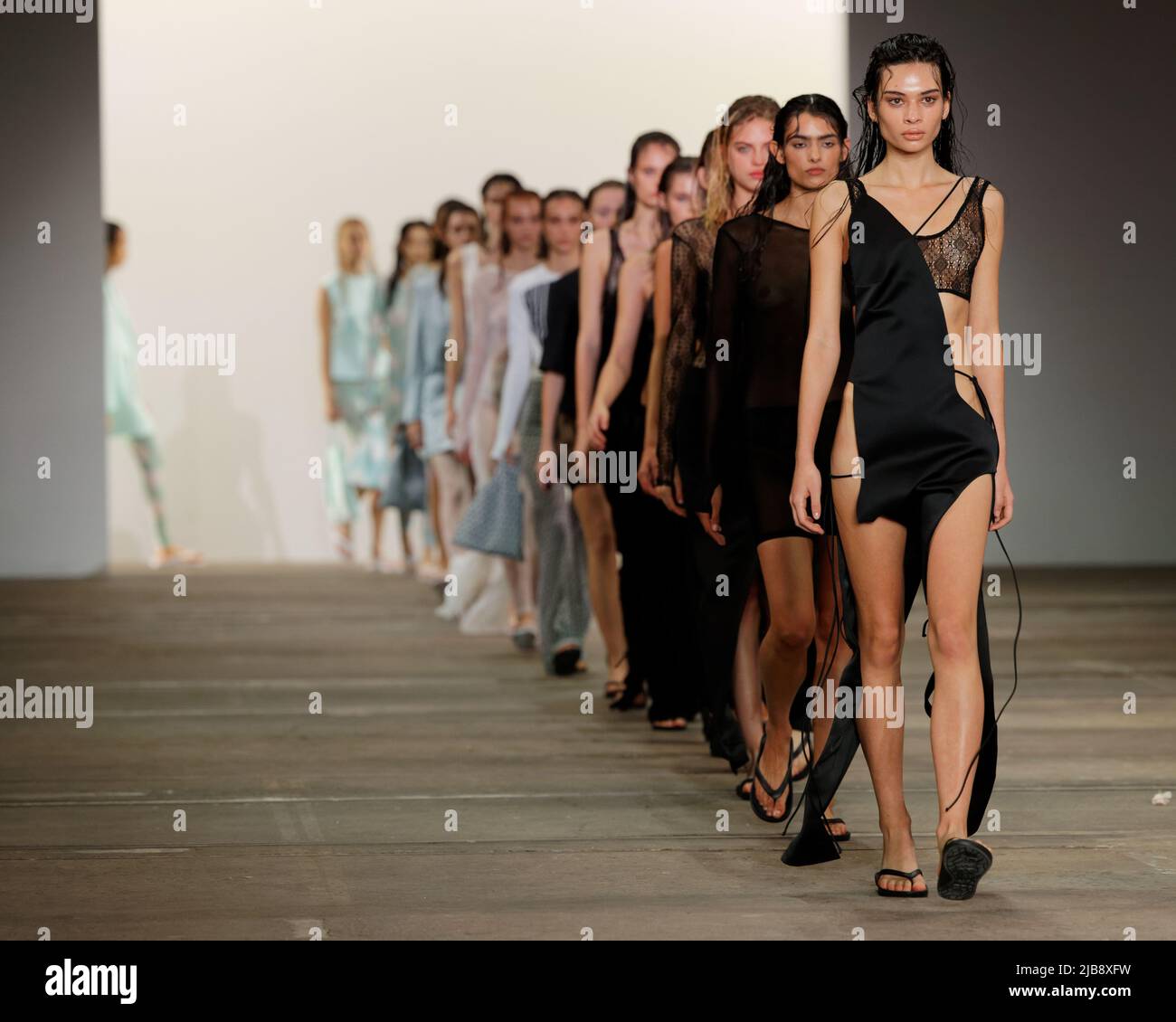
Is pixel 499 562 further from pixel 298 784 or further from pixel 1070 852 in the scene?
pixel 1070 852

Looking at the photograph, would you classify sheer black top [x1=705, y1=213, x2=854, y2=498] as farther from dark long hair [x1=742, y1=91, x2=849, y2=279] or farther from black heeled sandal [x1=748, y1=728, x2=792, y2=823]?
black heeled sandal [x1=748, y1=728, x2=792, y2=823]

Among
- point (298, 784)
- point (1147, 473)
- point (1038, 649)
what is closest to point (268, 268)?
point (1147, 473)

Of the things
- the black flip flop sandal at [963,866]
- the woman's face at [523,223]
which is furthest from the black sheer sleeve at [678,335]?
the woman's face at [523,223]

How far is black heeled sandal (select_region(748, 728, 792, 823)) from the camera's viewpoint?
Result: 4.60 meters

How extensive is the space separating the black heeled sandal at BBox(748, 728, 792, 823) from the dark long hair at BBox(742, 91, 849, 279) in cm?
117

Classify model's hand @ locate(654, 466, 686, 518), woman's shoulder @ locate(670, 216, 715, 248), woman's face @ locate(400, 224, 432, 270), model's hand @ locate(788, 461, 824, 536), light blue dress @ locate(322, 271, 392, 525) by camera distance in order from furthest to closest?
light blue dress @ locate(322, 271, 392, 525)
woman's face @ locate(400, 224, 432, 270)
model's hand @ locate(654, 466, 686, 518)
woman's shoulder @ locate(670, 216, 715, 248)
model's hand @ locate(788, 461, 824, 536)

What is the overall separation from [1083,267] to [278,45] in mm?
5720

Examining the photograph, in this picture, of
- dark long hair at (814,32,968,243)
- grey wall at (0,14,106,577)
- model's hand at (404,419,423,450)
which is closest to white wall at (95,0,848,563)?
grey wall at (0,14,106,577)

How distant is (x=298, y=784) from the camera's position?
517 cm

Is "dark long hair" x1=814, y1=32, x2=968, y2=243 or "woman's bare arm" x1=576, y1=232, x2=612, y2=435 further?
"woman's bare arm" x1=576, y1=232, x2=612, y2=435

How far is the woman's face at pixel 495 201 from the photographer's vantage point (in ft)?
28.1

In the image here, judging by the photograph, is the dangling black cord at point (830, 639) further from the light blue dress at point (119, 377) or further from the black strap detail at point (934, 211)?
the light blue dress at point (119, 377)

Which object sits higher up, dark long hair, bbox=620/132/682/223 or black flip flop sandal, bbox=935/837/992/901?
dark long hair, bbox=620/132/682/223

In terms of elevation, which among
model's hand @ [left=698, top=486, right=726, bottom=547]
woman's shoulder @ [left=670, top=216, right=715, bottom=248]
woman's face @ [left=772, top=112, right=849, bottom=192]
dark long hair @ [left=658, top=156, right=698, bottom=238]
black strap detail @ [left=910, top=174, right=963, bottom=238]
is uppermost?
dark long hair @ [left=658, top=156, right=698, bottom=238]
